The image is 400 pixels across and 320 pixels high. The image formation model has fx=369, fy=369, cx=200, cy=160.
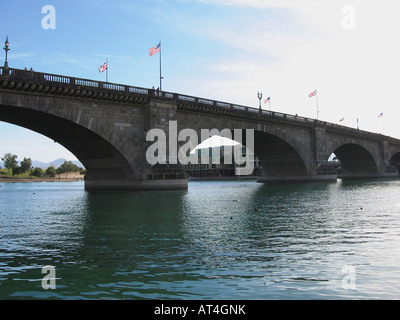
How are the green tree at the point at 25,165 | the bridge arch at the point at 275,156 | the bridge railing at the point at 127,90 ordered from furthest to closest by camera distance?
1. the green tree at the point at 25,165
2. the bridge arch at the point at 275,156
3. the bridge railing at the point at 127,90

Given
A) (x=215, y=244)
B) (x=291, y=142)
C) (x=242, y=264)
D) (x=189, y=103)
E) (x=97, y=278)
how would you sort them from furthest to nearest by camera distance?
(x=291, y=142) → (x=189, y=103) → (x=215, y=244) → (x=242, y=264) → (x=97, y=278)

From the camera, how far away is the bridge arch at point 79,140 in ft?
129

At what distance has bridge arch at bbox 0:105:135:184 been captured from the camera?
1549 inches

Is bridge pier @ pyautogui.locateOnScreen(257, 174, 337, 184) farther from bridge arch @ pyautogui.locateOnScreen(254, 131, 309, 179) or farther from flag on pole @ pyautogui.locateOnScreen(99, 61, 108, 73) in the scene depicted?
flag on pole @ pyautogui.locateOnScreen(99, 61, 108, 73)

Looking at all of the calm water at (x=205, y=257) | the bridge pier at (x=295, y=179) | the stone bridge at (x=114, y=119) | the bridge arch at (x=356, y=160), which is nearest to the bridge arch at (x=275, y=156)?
the bridge pier at (x=295, y=179)

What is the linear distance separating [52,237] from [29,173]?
173 metres

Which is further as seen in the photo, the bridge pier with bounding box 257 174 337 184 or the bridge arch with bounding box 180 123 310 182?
the bridge pier with bounding box 257 174 337 184

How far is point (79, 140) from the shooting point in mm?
46625

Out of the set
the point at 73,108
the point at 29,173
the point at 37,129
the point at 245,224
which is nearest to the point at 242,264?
the point at 245,224

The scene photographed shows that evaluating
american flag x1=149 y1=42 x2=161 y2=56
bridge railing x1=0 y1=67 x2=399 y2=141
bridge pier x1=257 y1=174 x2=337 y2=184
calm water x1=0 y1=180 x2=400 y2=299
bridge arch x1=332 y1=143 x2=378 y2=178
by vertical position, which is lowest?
calm water x1=0 y1=180 x2=400 y2=299

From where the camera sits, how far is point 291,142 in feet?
237

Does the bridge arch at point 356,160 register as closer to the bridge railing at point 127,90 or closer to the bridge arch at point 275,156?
the bridge arch at point 275,156

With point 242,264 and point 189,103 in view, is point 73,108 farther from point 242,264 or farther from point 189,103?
point 242,264

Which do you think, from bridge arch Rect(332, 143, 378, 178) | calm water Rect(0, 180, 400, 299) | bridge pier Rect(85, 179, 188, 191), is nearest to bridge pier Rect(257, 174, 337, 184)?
bridge arch Rect(332, 143, 378, 178)
